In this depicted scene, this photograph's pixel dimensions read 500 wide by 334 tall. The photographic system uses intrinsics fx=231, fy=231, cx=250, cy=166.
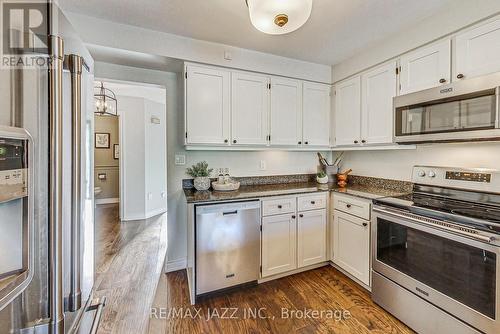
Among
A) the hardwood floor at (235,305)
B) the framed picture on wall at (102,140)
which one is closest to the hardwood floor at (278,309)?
the hardwood floor at (235,305)

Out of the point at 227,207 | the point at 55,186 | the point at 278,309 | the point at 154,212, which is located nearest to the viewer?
the point at 55,186

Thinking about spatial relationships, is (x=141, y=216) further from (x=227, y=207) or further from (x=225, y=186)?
(x=227, y=207)

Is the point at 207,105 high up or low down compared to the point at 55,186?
up

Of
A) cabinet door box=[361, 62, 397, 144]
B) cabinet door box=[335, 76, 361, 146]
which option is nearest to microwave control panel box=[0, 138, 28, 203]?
cabinet door box=[361, 62, 397, 144]

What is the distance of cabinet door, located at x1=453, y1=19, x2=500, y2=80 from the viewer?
1.57 metres

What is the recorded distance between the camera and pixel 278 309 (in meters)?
1.97

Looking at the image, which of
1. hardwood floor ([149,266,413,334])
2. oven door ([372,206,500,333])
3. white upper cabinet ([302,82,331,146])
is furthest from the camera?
white upper cabinet ([302,82,331,146])

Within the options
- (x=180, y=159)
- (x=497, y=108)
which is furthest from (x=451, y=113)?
(x=180, y=159)

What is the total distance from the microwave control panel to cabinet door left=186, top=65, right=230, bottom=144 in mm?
1821

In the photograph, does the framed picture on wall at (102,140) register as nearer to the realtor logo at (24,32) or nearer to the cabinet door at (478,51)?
the realtor logo at (24,32)

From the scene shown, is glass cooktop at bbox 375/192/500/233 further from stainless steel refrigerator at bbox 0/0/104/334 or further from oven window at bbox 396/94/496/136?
stainless steel refrigerator at bbox 0/0/104/334

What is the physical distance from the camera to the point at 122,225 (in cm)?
417

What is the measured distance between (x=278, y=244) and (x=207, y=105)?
63.5 inches

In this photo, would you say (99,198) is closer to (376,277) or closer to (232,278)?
(232,278)
